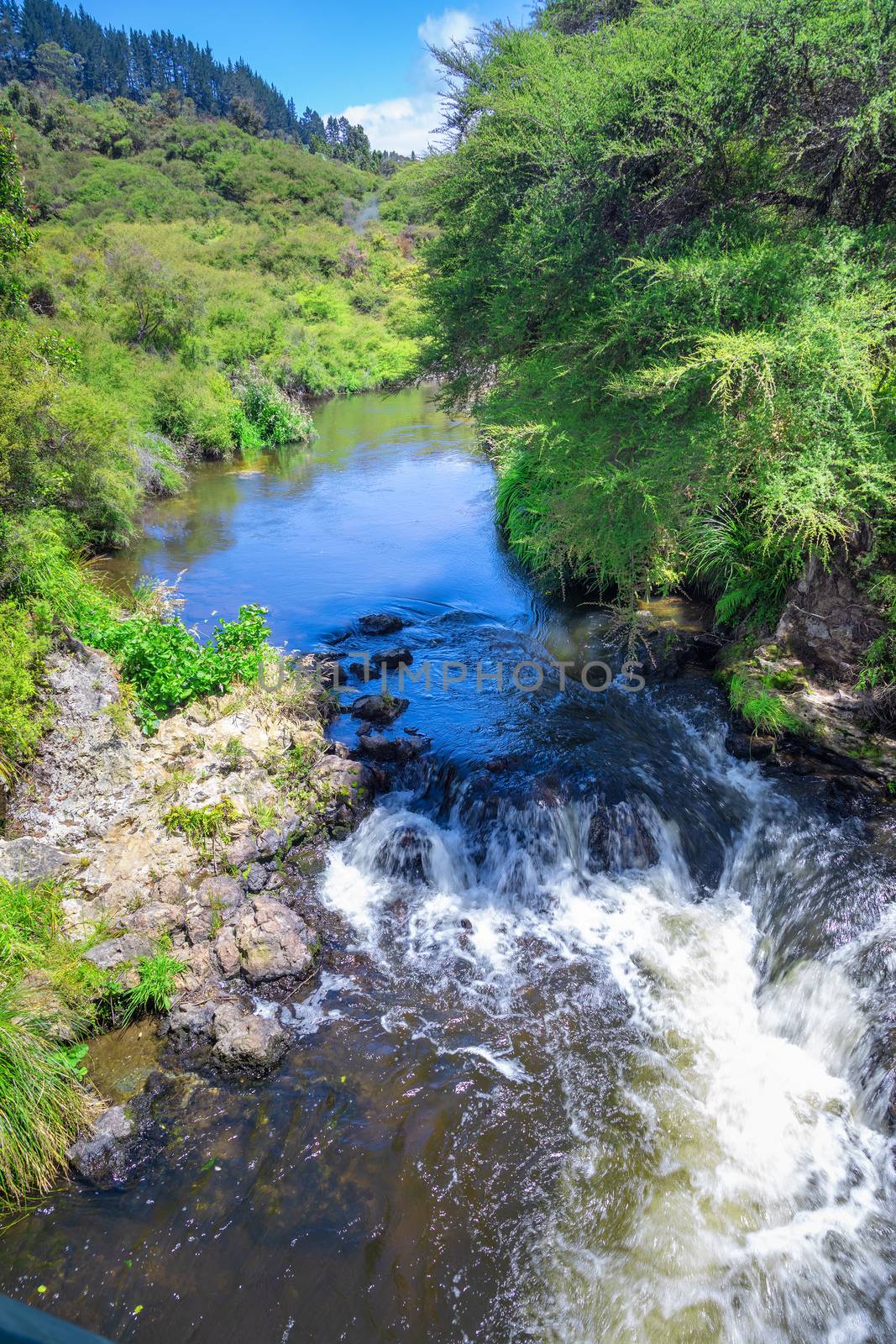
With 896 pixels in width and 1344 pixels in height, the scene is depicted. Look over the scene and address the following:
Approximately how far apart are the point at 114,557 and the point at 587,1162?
15.4m

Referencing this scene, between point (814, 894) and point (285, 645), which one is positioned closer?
point (814, 894)

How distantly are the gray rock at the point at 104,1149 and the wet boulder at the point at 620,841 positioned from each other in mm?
5025

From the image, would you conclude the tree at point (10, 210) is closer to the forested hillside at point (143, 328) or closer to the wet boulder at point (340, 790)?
the forested hillside at point (143, 328)

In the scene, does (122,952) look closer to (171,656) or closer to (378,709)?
(171,656)

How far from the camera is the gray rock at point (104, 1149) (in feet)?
17.3

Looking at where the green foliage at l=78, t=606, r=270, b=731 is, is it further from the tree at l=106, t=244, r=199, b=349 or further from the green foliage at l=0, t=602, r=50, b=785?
the tree at l=106, t=244, r=199, b=349

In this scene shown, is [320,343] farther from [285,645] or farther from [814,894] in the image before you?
[814,894]

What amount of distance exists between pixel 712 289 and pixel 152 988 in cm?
926

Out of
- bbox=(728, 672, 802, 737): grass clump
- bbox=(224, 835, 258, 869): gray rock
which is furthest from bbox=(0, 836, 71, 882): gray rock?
bbox=(728, 672, 802, 737): grass clump

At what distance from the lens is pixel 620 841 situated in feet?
Result: 27.0

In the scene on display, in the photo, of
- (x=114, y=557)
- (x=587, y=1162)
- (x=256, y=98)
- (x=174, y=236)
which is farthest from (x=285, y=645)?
(x=256, y=98)

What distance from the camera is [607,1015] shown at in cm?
647

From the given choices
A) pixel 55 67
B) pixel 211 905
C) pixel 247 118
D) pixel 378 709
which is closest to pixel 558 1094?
pixel 211 905

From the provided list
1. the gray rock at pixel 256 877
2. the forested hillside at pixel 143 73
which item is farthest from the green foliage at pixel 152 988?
the forested hillside at pixel 143 73
